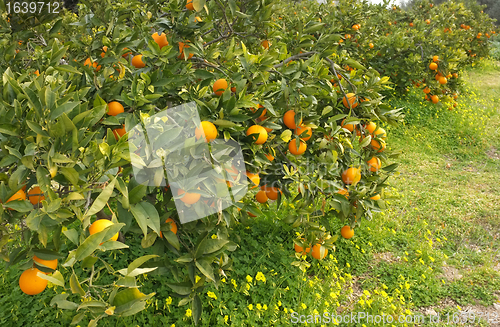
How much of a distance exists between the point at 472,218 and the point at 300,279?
95.0 inches

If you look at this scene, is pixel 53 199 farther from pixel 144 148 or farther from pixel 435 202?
pixel 435 202

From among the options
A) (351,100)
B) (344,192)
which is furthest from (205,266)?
(351,100)

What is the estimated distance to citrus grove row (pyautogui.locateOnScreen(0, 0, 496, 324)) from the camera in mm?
1042

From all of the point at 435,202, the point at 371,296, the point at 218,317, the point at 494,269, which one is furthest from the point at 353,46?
the point at 218,317

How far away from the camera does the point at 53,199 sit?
A: 100cm

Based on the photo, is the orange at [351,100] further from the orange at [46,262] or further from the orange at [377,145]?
the orange at [46,262]

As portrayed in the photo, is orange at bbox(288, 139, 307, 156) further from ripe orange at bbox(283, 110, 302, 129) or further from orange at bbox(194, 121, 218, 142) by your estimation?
orange at bbox(194, 121, 218, 142)

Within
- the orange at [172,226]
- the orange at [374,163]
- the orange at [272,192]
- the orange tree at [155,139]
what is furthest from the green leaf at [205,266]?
the orange at [374,163]

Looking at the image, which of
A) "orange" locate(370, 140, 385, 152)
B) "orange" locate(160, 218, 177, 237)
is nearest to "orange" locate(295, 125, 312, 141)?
"orange" locate(370, 140, 385, 152)

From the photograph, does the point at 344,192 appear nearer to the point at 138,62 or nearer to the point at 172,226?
the point at 172,226

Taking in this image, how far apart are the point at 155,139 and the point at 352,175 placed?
120 centimetres

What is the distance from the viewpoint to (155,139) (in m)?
1.30

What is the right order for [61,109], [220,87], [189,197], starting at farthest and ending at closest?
[220,87] → [189,197] → [61,109]

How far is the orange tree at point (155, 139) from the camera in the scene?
1.04 metres
